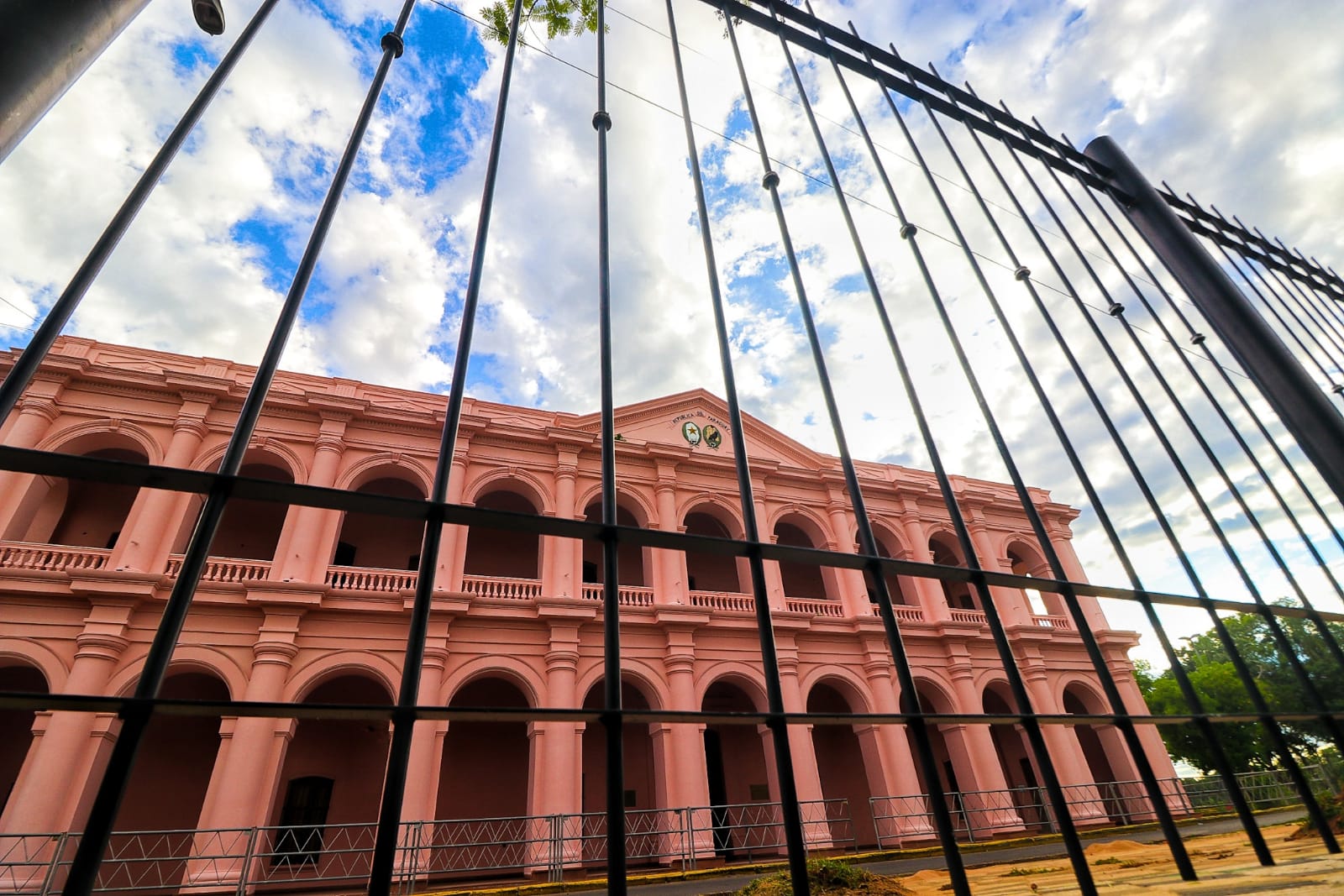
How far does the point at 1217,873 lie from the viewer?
5.99 ft

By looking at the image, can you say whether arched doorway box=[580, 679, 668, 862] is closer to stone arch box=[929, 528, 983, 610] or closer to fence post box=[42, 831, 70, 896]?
fence post box=[42, 831, 70, 896]

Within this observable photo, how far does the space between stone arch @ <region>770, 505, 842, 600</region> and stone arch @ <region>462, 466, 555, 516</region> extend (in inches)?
205

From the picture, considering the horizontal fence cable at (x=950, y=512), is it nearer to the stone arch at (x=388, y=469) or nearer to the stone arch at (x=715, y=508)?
the stone arch at (x=388, y=469)

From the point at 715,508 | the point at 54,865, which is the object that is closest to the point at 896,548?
the point at 715,508

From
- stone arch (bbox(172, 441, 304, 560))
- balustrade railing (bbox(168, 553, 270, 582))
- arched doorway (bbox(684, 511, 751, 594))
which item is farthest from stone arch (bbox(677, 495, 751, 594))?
stone arch (bbox(172, 441, 304, 560))

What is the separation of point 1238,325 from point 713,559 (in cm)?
1348

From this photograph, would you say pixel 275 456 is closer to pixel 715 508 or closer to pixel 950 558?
pixel 715 508

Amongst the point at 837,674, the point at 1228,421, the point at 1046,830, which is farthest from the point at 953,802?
the point at 1228,421

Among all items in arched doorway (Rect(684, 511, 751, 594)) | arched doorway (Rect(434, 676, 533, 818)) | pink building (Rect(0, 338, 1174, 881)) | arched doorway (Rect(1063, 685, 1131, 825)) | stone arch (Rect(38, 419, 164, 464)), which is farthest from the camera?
arched doorway (Rect(684, 511, 751, 594))

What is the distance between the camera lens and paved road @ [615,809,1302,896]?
7918mm

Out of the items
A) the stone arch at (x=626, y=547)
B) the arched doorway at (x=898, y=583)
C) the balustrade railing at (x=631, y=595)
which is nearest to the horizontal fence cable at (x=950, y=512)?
the balustrade railing at (x=631, y=595)

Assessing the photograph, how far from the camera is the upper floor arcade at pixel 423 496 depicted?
10242mm

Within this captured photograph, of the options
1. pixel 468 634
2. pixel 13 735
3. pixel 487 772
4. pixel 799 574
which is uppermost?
pixel 799 574

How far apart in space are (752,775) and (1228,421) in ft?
41.9
